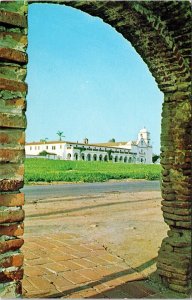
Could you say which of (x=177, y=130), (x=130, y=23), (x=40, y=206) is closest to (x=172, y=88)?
(x=177, y=130)

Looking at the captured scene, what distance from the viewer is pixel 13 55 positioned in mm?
2057

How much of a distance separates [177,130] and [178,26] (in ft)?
4.04

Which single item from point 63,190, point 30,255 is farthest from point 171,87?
point 63,190

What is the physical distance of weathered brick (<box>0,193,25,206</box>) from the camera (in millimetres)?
2051

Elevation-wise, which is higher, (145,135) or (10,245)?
(145,135)

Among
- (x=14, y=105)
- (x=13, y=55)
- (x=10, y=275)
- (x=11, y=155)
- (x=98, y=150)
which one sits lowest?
(x=10, y=275)

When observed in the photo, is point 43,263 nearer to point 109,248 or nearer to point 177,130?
point 109,248

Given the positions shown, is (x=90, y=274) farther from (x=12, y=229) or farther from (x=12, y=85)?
(x=12, y=85)

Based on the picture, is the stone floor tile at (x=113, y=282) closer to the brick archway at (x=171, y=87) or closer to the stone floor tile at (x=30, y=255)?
the brick archway at (x=171, y=87)

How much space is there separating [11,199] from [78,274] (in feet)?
10.9

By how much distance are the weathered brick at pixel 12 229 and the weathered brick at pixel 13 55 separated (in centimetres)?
95

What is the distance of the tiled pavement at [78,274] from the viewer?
14.5 feet

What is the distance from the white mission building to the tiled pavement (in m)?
88.9

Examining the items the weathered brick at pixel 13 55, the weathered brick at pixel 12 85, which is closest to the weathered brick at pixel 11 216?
the weathered brick at pixel 12 85
